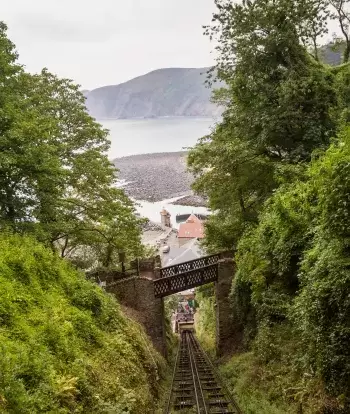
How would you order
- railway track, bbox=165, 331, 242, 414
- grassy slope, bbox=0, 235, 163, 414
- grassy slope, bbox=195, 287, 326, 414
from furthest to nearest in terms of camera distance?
railway track, bbox=165, 331, 242, 414 < grassy slope, bbox=195, 287, 326, 414 < grassy slope, bbox=0, 235, 163, 414

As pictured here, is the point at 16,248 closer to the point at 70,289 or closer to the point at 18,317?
the point at 70,289

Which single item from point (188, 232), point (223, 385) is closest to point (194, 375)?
point (223, 385)

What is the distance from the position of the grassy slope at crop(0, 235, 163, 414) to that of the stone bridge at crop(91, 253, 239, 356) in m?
5.04

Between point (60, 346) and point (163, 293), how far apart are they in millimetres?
11542

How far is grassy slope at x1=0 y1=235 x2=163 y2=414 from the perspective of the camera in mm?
7145

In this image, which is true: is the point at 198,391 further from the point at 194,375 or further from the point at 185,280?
the point at 185,280

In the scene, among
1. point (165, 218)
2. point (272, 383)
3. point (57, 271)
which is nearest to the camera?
point (272, 383)

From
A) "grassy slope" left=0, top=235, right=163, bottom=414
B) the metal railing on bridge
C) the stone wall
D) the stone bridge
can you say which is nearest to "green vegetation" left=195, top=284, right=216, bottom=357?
the stone bridge

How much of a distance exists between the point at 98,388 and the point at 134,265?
48.3 ft

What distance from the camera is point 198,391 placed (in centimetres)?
1412

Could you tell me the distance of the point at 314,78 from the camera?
19062 millimetres

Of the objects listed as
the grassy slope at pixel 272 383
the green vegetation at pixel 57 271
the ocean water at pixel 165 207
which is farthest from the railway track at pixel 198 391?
the ocean water at pixel 165 207

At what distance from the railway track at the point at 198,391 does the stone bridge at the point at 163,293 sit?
154 cm

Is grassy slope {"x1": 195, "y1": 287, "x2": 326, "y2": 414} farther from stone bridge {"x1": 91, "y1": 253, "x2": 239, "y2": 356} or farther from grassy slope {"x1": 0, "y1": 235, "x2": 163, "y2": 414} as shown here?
stone bridge {"x1": 91, "y1": 253, "x2": 239, "y2": 356}
